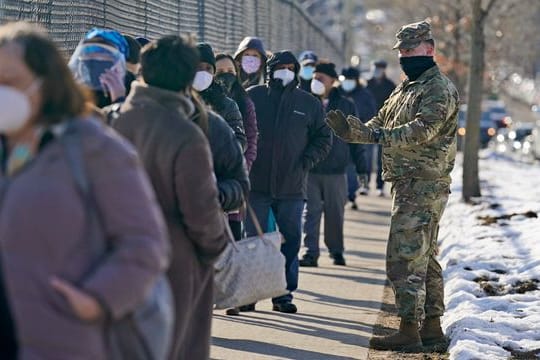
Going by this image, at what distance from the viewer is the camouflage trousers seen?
8.10 metres

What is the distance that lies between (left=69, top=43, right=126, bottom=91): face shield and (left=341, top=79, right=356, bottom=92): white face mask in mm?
11187

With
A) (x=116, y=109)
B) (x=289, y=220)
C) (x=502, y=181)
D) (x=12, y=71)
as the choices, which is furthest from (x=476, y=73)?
(x=12, y=71)

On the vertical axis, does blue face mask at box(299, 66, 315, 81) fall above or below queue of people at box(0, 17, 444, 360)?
above

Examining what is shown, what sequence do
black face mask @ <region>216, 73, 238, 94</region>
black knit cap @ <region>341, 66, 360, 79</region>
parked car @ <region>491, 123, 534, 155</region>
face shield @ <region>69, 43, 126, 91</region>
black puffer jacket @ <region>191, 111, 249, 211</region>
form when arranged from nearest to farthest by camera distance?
face shield @ <region>69, 43, 126, 91</region>, black puffer jacket @ <region>191, 111, 249, 211</region>, black face mask @ <region>216, 73, 238, 94</region>, black knit cap @ <region>341, 66, 360, 79</region>, parked car @ <region>491, 123, 534, 155</region>

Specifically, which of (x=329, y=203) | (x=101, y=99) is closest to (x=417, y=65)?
(x=101, y=99)

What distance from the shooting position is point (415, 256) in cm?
810

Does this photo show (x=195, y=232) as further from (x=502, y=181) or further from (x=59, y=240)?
(x=502, y=181)

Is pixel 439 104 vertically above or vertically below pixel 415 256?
above

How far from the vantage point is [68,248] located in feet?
12.3

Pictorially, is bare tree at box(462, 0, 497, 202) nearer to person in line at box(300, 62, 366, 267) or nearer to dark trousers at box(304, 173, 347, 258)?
person in line at box(300, 62, 366, 267)

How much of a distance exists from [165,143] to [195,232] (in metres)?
0.37

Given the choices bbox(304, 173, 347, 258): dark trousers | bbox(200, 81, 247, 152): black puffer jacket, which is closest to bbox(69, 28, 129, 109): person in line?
bbox(200, 81, 247, 152): black puffer jacket

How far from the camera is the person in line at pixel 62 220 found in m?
3.73

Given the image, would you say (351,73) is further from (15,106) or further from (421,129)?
(15,106)
